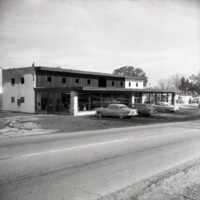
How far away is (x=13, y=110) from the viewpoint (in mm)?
36500

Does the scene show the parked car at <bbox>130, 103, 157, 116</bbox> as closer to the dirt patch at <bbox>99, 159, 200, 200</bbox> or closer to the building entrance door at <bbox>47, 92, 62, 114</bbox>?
the building entrance door at <bbox>47, 92, 62, 114</bbox>

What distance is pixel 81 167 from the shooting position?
24.1 ft

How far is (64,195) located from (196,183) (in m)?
2.87

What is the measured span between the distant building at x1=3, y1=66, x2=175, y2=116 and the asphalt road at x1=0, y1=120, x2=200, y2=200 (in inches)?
751

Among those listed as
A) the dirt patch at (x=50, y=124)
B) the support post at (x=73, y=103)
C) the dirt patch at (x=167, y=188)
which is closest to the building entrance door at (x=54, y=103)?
the support post at (x=73, y=103)

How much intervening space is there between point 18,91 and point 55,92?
6936mm

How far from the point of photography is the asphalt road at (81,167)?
5.46 m

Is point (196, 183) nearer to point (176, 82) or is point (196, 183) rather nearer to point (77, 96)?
point (77, 96)

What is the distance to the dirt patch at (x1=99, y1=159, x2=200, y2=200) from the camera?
5.04 m

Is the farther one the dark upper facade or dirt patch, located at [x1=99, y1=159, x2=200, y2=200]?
the dark upper facade

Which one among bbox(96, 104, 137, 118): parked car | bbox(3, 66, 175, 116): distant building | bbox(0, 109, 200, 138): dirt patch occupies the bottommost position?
bbox(0, 109, 200, 138): dirt patch

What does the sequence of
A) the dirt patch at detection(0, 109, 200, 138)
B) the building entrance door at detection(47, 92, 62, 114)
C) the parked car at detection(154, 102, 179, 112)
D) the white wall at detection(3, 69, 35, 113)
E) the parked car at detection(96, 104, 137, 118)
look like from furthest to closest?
the parked car at detection(154, 102, 179, 112) < the white wall at detection(3, 69, 35, 113) < the building entrance door at detection(47, 92, 62, 114) < the parked car at detection(96, 104, 137, 118) < the dirt patch at detection(0, 109, 200, 138)

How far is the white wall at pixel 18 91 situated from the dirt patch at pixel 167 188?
28751 millimetres

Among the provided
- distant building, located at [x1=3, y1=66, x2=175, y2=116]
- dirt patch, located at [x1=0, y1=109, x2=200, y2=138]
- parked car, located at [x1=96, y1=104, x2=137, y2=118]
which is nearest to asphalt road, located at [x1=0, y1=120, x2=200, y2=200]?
dirt patch, located at [x1=0, y1=109, x2=200, y2=138]
